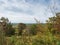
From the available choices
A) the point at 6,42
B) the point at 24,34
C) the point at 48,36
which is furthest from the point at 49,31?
the point at 6,42

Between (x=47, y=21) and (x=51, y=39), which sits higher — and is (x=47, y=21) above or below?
above

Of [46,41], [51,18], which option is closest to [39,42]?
[46,41]

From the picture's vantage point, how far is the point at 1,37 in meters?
9.08

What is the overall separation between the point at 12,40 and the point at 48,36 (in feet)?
5.76

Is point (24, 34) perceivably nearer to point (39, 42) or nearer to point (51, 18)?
point (39, 42)

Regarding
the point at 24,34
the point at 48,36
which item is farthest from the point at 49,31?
the point at 24,34

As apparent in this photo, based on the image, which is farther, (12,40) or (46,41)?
(12,40)

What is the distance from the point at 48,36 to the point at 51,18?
0.84 m

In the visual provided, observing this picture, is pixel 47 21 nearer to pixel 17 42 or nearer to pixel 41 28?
pixel 41 28

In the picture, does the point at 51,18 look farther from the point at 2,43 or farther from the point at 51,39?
the point at 2,43

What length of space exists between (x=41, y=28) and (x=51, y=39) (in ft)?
2.27

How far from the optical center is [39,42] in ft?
32.0

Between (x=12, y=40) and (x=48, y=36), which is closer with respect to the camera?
(x=48, y=36)

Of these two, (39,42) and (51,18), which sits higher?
(51,18)
